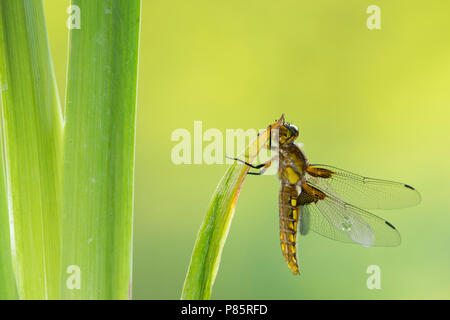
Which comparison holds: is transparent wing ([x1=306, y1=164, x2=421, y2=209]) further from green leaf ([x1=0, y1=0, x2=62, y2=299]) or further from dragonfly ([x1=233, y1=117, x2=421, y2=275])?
green leaf ([x1=0, y1=0, x2=62, y2=299])

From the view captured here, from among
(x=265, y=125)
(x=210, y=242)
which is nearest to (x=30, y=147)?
(x=210, y=242)

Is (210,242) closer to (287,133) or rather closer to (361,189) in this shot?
(287,133)

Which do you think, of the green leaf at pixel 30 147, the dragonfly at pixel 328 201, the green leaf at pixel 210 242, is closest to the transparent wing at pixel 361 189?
the dragonfly at pixel 328 201

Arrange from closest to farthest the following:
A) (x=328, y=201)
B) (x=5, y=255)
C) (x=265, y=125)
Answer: (x=5, y=255)
(x=328, y=201)
(x=265, y=125)

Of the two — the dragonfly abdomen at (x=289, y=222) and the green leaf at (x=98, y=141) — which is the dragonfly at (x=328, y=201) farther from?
the green leaf at (x=98, y=141)

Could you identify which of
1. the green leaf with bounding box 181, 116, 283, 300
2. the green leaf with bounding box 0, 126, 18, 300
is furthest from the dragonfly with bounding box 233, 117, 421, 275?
the green leaf with bounding box 0, 126, 18, 300

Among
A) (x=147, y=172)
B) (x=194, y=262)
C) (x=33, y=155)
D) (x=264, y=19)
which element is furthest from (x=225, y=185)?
(x=264, y=19)
